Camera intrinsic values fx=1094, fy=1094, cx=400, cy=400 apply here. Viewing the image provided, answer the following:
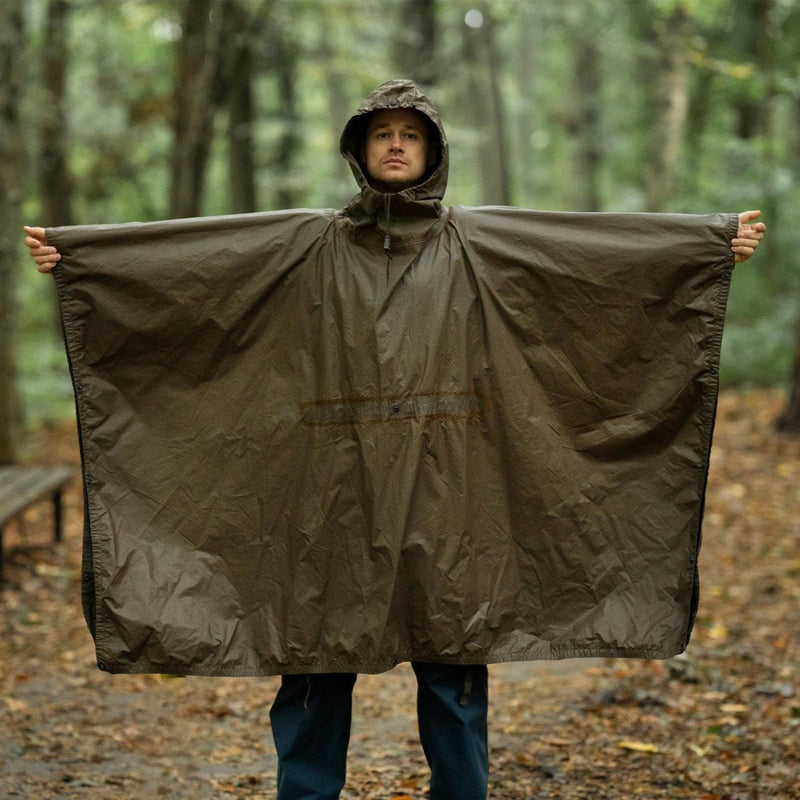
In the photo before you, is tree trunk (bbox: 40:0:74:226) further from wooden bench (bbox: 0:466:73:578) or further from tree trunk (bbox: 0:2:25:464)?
wooden bench (bbox: 0:466:73:578)

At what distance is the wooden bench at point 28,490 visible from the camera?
7.25 m

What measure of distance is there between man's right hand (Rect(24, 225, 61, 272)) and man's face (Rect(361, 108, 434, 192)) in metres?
1.13

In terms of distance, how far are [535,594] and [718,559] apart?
16.0 feet

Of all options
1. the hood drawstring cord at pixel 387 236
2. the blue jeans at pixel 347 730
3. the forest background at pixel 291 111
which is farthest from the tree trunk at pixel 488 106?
the blue jeans at pixel 347 730

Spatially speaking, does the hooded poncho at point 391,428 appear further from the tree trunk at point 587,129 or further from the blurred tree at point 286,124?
the tree trunk at point 587,129

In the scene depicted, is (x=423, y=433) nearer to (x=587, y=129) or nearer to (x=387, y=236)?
(x=387, y=236)

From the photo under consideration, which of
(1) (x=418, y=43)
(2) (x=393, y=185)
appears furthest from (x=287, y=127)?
(2) (x=393, y=185)

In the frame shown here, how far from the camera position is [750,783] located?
4449mm

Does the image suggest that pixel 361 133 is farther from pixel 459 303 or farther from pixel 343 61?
pixel 343 61

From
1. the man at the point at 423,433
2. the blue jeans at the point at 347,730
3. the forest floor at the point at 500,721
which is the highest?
the man at the point at 423,433

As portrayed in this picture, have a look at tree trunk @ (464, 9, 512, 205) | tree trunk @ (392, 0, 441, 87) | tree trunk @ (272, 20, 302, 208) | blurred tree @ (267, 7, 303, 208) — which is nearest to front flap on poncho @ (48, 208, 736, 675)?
tree trunk @ (392, 0, 441, 87)

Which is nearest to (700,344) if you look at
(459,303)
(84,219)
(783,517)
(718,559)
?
(459,303)

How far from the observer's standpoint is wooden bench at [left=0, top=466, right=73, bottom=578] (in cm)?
725

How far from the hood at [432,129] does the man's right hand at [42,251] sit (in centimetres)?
106
